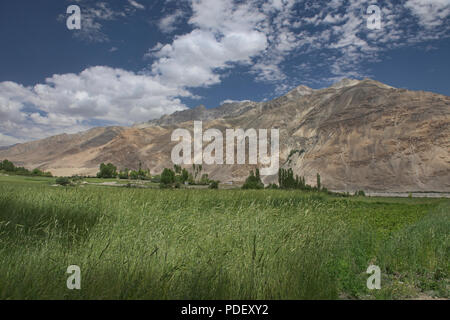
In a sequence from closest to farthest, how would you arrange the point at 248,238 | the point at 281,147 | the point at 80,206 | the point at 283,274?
the point at 283,274
the point at 248,238
the point at 80,206
the point at 281,147

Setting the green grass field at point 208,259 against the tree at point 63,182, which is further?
the tree at point 63,182

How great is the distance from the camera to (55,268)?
436 cm

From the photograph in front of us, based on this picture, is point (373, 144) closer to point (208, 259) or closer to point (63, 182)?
point (63, 182)

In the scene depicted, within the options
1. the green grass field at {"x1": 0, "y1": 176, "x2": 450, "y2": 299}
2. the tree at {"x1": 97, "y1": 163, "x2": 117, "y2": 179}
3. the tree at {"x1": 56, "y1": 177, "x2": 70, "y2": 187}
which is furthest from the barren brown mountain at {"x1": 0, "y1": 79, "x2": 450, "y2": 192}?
the green grass field at {"x1": 0, "y1": 176, "x2": 450, "y2": 299}

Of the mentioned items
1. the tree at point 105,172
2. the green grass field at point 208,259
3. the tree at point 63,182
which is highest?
the tree at point 105,172

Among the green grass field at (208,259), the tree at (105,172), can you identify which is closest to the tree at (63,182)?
the green grass field at (208,259)

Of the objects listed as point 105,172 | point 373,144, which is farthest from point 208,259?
point 105,172

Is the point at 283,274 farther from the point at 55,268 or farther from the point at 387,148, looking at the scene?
the point at 387,148

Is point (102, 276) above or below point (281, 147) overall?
below

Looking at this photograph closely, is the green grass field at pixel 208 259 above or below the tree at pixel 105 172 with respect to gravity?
below

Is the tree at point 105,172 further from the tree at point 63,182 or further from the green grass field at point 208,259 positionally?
the green grass field at point 208,259

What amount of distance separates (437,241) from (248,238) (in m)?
6.29

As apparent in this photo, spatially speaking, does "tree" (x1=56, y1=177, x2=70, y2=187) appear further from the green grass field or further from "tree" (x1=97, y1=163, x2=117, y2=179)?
"tree" (x1=97, y1=163, x2=117, y2=179)
